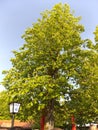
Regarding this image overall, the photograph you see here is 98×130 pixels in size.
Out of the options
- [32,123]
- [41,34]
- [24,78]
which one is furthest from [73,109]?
[32,123]

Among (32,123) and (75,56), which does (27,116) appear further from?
(32,123)

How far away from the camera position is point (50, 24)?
Answer: 1292 inches

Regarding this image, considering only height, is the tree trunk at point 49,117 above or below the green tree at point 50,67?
below

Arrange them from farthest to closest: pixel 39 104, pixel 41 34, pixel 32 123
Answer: pixel 32 123 → pixel 41 34 → pixel 39 104

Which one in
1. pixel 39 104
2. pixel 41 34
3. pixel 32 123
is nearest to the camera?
pixel 39 104

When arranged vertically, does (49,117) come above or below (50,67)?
below

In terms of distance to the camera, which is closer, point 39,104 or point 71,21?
point 39,104

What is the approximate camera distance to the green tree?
30.4m

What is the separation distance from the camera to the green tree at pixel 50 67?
3041 cm

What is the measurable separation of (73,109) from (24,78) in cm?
634

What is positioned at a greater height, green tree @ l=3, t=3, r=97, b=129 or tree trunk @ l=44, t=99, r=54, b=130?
green tree @ l=3, t=3, r=97, b=129

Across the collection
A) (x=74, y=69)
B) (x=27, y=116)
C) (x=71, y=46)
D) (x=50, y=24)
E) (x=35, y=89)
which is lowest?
(x=27, y=116)

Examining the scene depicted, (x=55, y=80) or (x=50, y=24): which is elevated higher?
(x=50, y=24)

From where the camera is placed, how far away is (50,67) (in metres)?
31.7
